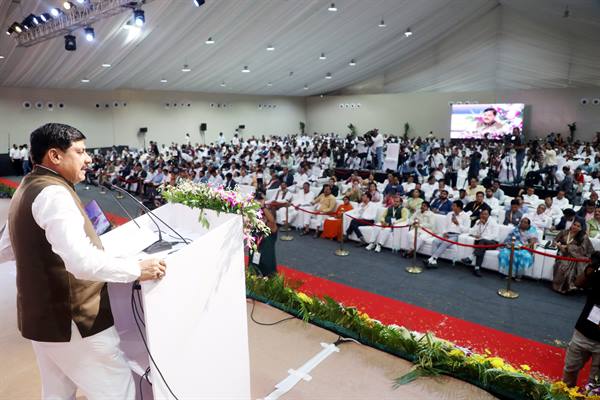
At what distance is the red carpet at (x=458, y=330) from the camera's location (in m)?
4.25

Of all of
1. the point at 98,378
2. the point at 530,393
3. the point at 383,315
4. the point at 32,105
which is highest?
the point at 32,105

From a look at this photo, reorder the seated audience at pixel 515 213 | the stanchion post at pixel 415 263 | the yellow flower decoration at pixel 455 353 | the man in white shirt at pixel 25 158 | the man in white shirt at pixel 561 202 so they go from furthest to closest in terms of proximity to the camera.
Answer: the man in white shirt at pixel 25 158, the man in white shirt at pixel 561 202, the seated audience at pixel 515 213, the stanchion post at pixel 415 263, the yellow flower decoration at pixel 455 353

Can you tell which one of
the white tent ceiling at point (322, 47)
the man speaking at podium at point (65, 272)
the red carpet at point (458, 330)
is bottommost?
the red carpet at point (458, 330)

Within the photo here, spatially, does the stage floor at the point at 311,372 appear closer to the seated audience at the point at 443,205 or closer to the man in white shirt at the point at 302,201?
the seated audience at the point at 443,205

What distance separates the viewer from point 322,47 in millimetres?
18594

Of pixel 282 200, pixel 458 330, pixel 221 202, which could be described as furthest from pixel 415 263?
pixel 221 202

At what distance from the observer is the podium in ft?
6.01

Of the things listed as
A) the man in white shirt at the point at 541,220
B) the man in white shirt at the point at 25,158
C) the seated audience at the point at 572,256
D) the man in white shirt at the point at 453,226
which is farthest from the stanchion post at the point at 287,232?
the man in white shirt at the point at 25,158

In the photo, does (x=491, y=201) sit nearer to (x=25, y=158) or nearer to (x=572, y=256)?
(x=572, y=256)

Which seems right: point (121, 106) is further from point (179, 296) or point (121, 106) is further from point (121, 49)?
point (179, 296)

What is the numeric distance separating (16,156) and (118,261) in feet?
66.2

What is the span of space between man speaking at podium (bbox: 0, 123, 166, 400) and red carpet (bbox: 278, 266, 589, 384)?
3.70 m

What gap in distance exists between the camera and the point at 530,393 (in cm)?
276

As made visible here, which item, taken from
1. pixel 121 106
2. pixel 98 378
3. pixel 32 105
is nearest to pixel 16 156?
pixel 32 105
